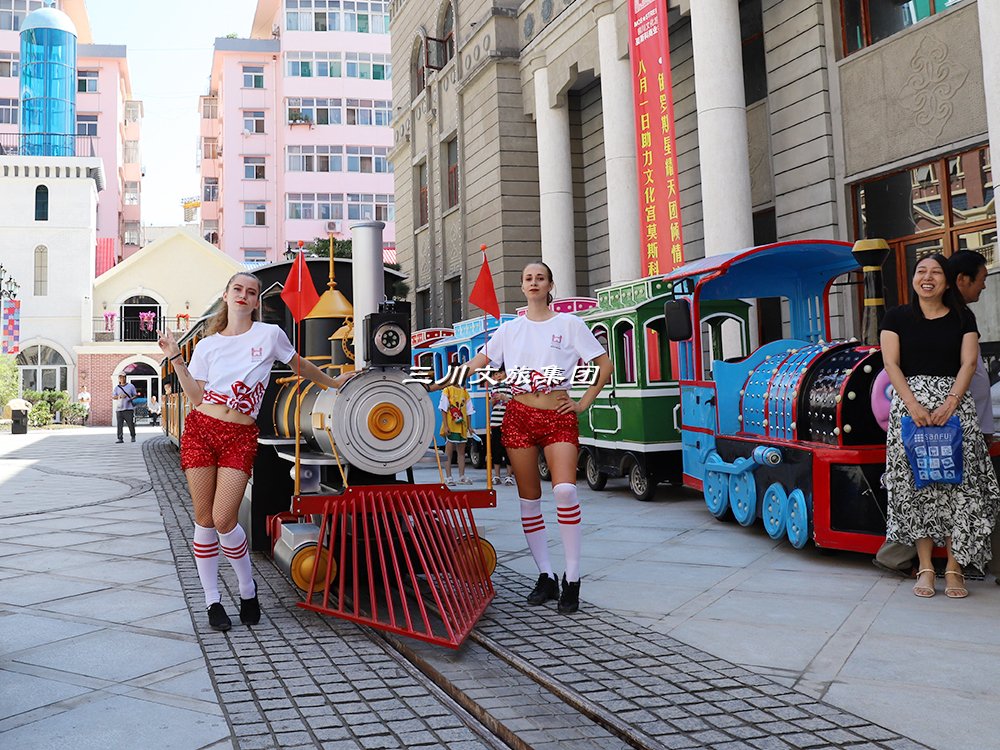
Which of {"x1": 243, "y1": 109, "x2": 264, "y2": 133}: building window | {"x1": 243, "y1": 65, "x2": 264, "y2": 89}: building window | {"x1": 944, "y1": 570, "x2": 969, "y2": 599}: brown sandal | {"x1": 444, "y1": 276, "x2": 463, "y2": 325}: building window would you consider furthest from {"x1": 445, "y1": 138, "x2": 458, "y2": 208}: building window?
{"x1": 243, "y1": 65, "x2": 264, "y2": 89}: building window

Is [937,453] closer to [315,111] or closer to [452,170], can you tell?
[452,170]

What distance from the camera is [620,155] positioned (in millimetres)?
15938

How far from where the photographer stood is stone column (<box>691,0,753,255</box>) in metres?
13.0

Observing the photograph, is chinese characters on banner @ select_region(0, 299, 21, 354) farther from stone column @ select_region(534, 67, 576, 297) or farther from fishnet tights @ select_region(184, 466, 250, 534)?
fishnet tights @ select_region(184, 466, 250, 534)

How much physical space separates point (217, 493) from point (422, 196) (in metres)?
22.5

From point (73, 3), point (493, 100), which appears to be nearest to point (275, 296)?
point (493, 100)

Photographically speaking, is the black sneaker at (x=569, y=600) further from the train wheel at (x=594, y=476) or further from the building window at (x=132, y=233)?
the building window at (x=132, y=233)

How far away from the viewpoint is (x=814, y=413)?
6.43 metres

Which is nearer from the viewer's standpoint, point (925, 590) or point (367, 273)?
point (925, 590)

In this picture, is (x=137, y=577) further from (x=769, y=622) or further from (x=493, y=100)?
(x=493, y=100)

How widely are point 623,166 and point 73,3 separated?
50.6 meters

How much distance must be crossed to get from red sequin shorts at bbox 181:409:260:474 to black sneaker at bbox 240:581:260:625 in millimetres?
703

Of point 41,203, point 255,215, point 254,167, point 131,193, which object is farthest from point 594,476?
point 131,193

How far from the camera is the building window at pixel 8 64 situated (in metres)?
49.5
